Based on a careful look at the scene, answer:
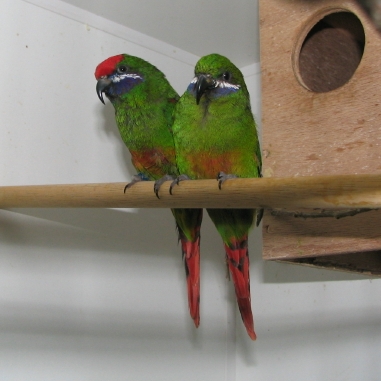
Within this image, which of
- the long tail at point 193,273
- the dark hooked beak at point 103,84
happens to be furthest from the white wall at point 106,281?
the long tail at point 193,273

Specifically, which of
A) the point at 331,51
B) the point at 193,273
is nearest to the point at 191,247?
the point at 193,273

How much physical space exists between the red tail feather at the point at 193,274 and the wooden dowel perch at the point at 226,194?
39cm

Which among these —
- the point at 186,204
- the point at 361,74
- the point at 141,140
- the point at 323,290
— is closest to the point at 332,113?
the point at 361,74

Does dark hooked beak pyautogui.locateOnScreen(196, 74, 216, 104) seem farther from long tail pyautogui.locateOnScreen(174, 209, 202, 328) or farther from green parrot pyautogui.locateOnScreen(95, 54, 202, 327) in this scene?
long tail pyautogui.locateOnScreen(174, 209, 202, 328)

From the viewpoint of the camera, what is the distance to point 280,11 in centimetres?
108

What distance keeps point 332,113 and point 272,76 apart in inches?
7.3

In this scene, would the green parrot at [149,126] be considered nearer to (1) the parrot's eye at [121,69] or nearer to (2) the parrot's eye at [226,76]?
(1) the parrot's eye at [121,69]

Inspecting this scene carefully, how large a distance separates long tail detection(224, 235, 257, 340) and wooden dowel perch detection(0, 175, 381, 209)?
14.7 inches

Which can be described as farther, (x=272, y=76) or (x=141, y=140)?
(x=141, y=140)

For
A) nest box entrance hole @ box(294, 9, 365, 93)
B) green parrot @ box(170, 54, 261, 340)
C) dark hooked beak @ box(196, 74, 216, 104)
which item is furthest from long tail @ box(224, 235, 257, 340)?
nest box entrance hole @ box(294, 9, 365, 93)

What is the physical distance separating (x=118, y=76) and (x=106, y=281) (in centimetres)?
62

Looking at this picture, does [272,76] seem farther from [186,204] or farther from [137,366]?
[137,366]

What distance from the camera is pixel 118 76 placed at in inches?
50.7

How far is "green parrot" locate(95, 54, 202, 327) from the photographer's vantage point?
1.21 meters
